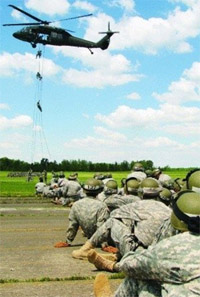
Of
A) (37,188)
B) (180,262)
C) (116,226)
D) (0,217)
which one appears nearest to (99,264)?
(116,226)

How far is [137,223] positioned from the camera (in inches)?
291

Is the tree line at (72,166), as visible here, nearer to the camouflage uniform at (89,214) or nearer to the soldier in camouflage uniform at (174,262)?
the camouflage uniform at (89,214)

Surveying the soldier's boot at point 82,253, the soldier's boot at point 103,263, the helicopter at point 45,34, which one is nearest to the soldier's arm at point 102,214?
the soldier's boot at point 82,253

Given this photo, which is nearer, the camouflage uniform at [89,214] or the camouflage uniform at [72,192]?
the camouflage uniform at [89,214]

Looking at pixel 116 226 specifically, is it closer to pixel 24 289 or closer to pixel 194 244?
pixel 24 289

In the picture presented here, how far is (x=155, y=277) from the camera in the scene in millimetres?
4516

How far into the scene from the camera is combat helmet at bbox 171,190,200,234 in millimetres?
4457

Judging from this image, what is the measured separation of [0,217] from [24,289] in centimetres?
996

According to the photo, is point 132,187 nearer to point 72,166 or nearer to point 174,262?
point 174,262

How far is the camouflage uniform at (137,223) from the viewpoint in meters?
7.23

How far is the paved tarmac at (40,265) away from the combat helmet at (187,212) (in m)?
2.27

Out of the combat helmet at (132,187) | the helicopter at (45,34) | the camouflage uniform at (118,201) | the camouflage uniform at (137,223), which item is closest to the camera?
the camouflage uniform at (137,223)

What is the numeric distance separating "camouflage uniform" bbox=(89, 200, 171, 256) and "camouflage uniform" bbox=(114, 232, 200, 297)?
253 centimetres

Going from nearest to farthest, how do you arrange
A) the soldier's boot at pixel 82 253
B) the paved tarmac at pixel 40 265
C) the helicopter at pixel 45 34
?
the paved tarmac at pixel 40 265, the soldier's boot at pixel 82 253, the helicopter at pixel 45 34
